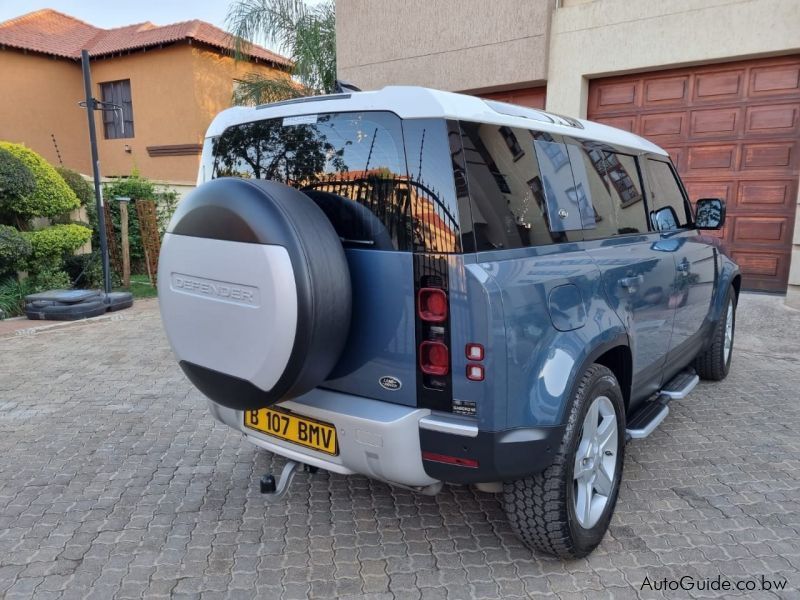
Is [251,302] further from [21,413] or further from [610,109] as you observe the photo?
[610,109]

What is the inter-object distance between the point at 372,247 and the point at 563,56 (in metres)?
7.07

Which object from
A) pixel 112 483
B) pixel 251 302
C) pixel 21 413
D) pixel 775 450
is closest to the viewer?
pixel 251 302

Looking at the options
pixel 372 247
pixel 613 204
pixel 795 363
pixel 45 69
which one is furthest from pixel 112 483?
pixel 45 69

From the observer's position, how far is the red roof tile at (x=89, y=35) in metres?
16.6

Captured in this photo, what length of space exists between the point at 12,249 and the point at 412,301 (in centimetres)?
740

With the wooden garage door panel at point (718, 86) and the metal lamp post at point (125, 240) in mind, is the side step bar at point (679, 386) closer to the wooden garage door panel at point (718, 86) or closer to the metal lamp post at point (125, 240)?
the wooden garage door panel at point (718, 86)

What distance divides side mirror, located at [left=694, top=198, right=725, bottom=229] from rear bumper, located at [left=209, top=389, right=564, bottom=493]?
2.59 m

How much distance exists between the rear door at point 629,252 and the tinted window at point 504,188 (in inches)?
15.1

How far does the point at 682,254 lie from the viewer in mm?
3500

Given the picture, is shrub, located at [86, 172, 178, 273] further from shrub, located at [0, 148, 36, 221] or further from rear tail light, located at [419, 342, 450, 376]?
rear tail light, located at [419, 342, 450, 376]

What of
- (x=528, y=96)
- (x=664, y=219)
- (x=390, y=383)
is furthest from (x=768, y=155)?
(x=390, y=383)

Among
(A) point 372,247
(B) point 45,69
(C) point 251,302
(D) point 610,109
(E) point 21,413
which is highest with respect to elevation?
(B) point 45,69

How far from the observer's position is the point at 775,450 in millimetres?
3496

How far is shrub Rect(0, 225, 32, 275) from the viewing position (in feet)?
24.1
